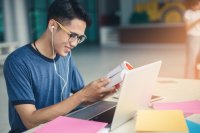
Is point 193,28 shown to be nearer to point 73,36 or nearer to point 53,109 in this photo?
point 73,36

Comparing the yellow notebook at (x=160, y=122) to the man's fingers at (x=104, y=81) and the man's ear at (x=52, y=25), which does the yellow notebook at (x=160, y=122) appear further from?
the man's ear at (x=52, y=25)

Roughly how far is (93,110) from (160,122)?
0.35 meters

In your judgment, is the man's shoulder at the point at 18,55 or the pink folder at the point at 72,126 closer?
the pink folder at the point at 72,126

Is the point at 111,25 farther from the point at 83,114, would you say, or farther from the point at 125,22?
the point at 83,114

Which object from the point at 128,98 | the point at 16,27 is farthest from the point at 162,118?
the point at 16,27

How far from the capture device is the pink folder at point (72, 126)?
1006 mm

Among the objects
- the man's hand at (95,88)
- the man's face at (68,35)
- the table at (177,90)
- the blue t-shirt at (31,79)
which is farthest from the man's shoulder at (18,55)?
the table at (177,90)

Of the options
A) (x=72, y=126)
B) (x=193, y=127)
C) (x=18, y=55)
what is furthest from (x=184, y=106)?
(x=18, y=55)

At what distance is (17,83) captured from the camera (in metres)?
1.29

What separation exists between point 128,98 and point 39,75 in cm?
55

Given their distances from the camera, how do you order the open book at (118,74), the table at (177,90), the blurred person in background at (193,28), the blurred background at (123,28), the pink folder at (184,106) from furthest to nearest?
the blurred background at (123,28) < the blurred person in background at (193,28) < the table at (177,90) < the pink folder at (184,106) < the open book at (118,74)

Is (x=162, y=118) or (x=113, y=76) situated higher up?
(x=113, y=76)

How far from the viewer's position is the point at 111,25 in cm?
1148

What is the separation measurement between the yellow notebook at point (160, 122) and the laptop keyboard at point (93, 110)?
22cm
